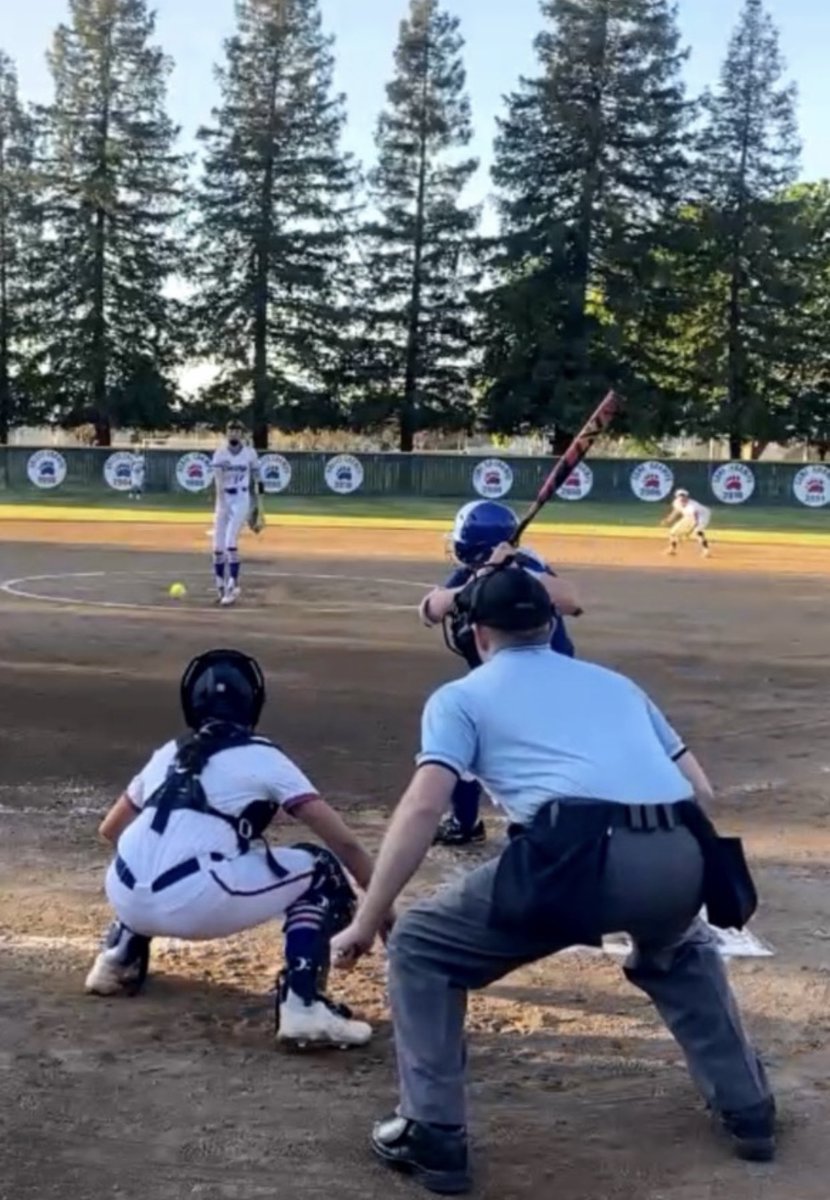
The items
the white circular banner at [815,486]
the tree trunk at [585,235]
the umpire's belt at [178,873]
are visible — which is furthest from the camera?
the tree trunk at [585,235]

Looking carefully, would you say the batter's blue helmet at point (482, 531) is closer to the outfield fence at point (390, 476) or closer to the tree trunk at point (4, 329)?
the outfield fence at point (390, 476)

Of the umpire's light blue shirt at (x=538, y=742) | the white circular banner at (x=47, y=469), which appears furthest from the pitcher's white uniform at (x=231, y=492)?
the white circular banner at (x=47, y=469)

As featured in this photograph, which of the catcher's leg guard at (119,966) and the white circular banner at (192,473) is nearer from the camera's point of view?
the catcher's leg guard at (119,966)

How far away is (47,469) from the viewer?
4562cm

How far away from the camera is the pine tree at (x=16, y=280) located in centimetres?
6381

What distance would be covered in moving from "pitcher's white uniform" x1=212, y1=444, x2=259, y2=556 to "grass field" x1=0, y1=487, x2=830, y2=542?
16.9 metres

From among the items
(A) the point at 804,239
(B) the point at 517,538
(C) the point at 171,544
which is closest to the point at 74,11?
(A) the point at 804,239

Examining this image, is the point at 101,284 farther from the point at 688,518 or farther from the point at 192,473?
the point at 688,518

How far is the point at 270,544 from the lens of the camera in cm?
2803

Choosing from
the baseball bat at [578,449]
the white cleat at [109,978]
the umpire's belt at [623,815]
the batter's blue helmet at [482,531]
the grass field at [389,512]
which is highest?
the baseball bat at [578,449]

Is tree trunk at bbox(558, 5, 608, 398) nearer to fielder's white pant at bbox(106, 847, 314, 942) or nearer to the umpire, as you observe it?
fielder's white pant at bbox(106, 847, 314, 942)

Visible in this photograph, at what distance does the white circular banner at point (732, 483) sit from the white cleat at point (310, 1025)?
42283 millimetres

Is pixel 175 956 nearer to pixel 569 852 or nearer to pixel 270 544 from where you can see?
pixel 569 852

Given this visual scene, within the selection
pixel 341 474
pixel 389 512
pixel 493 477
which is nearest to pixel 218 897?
pixel 389 512
